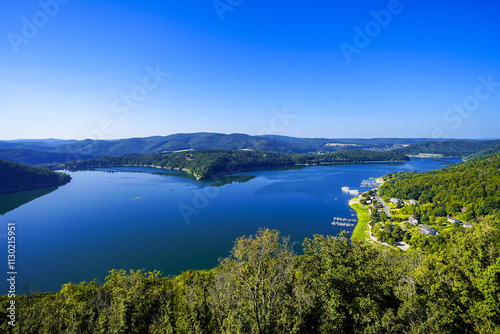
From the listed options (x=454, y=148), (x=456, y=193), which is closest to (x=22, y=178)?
(x=456, y=193)

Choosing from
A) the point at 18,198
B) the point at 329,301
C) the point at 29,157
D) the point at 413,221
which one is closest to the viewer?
the point at 329,301

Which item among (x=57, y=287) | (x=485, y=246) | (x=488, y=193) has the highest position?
(x=485, y=246)

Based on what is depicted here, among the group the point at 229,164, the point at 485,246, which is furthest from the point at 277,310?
the point at 229,164

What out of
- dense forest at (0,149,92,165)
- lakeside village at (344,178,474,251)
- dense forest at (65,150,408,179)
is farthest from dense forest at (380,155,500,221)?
dense forest at (0,149,92,165)

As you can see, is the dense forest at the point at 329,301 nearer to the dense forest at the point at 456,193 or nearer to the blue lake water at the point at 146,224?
the blue lake water at the point at 146,224

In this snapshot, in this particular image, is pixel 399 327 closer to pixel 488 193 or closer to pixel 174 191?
pixel 488 193

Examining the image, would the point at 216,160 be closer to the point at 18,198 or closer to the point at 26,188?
the point at 26,188

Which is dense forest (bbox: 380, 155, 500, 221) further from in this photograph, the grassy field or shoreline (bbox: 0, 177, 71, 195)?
shoreline (bbox: 0, 177, 71, 195)

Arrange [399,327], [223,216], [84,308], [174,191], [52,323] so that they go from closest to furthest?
[399,327]
[52,323]
[84,308]
[223,216]
[174,191]
